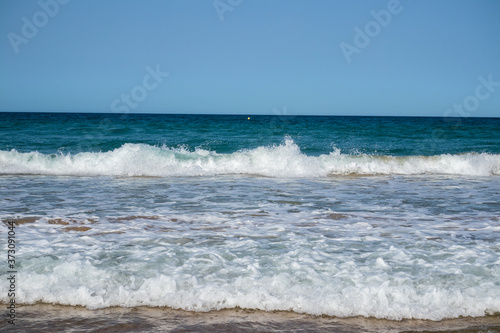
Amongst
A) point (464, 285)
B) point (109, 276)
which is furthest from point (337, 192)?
point (109, 276)

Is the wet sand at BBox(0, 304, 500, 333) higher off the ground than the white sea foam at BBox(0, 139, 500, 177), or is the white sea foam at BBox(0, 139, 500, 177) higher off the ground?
the white sea foam at BBox(0, 139, 500, 177)

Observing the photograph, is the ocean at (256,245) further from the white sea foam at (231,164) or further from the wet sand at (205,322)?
the white sea foam at (231,164)

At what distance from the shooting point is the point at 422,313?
11.2 feet

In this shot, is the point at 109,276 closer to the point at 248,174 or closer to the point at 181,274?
the point at 181,274

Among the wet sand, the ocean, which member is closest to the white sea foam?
the ocean

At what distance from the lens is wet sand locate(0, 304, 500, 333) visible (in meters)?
3.18

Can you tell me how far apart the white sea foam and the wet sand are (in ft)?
29.8

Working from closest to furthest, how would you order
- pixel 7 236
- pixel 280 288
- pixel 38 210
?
1. pixel 280 288
2. pixel 7 236
3. pixel 38 210

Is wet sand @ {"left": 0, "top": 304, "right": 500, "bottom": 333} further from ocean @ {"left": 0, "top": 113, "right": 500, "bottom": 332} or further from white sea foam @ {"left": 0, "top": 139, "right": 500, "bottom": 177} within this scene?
white sea foam @ {"left": 0, "top": 139, "right": 500, "bottom": 177}

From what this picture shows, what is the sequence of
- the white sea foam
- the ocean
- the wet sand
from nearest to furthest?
the wet sand
the ocean
the white sea foam

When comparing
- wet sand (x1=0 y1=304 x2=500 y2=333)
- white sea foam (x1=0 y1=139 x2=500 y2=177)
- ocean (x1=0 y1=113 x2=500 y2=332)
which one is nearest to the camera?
wet sand (x1=0 y1=304 x2=500 y2=333)

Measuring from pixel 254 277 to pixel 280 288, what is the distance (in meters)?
0.30

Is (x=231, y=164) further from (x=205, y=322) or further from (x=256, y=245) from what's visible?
(x=205, y=322)

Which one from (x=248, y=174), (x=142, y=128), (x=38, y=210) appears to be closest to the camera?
(x=38, y=210)
